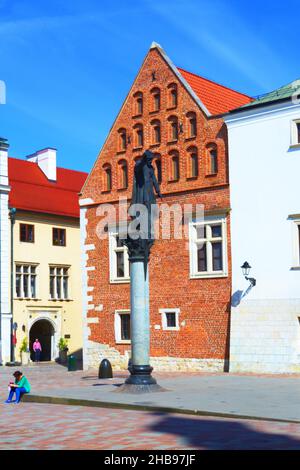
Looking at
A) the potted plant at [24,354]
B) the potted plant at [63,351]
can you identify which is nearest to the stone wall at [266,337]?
the potted plant at [24,354]

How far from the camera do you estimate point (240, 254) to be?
1068 inches

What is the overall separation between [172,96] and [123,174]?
383 cm

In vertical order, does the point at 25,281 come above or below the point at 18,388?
above

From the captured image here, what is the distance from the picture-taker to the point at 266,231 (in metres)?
26.5

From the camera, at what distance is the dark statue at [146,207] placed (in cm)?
1909

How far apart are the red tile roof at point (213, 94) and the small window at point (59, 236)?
1622cm

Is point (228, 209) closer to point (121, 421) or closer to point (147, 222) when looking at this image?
point (147, 222)

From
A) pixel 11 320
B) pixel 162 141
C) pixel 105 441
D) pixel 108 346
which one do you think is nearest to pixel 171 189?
pixel 162 141

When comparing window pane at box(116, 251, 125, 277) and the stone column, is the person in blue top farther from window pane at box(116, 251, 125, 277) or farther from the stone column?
the stone column

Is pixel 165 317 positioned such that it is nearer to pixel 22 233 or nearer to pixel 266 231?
pixel 266 231

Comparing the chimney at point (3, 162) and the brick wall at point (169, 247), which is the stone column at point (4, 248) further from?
the brick wall at point (169, 247)

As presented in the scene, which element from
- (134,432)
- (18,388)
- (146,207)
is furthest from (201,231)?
(134,432)

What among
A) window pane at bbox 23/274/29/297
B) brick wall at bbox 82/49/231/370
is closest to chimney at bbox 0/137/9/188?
window pane at bbox 23/274/29/297

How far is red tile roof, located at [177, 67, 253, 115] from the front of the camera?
30.3 m
